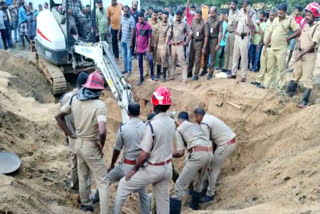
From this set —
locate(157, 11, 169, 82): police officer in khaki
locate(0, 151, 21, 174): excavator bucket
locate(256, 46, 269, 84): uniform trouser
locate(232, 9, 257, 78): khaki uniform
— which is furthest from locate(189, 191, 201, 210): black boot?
locate(157, 11, 169, 82): police officer in khaki

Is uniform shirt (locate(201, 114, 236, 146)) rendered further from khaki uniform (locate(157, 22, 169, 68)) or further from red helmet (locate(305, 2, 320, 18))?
khaki uniform (locate(157, 22, 169, 68))

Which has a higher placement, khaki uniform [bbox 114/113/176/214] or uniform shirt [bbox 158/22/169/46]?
uniform shirt [bbox 158/22/169/46]

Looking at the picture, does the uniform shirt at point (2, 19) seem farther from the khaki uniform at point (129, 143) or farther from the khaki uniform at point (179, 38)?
the khaki uniform at point (129, 143)

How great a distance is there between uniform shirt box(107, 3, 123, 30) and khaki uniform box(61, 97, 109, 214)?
7.27 m

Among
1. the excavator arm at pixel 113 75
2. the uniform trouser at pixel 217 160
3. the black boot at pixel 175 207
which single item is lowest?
the black boot at pixel 175 207

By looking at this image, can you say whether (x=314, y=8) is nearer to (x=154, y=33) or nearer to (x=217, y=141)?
(x=217, y=141)

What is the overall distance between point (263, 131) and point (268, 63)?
1876 millimetres

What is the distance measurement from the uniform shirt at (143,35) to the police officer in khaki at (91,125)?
17.8 ft

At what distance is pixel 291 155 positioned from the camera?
618cm

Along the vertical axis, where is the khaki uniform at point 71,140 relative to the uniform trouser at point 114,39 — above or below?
below

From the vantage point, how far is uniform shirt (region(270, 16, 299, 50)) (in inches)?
311

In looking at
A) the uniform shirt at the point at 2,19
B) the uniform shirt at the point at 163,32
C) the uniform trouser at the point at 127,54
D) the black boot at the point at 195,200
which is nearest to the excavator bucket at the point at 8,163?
the black boot at the point at 195,200

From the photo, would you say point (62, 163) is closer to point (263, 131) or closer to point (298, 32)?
point (263, 131)

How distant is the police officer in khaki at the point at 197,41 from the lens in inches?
371
